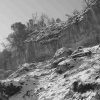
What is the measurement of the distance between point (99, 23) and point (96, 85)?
1214 cm

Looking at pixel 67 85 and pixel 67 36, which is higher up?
pixel 67 36

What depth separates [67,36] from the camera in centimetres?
1939

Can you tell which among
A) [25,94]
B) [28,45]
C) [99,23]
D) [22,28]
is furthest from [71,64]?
[22,28]

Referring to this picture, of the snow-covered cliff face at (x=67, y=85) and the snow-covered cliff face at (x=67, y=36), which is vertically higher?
the snow-covered cliff face at (x=67, y=36)

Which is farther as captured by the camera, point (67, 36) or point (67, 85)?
point (67, 36)

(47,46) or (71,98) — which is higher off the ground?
(47,46)

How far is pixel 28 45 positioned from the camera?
80.8 ft

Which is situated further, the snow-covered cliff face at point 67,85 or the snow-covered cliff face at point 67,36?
the snow-covered cliff face at point 67,36

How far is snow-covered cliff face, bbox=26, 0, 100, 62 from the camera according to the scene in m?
17.1

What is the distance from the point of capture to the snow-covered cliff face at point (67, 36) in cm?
1708

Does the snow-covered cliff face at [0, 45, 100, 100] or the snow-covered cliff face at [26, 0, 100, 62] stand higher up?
the snow-covered cliff face at [26, 0, 100, 62]

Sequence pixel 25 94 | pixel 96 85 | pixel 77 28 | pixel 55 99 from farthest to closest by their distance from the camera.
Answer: pixel 77 28 → pixel 25 94 → pixel 55 99 → pixel 96 85

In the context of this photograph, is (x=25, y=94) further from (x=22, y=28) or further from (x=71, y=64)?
(x=22, y=28)

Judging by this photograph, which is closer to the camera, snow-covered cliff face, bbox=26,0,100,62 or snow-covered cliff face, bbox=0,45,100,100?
snow-covered cliff face, bbox=0,45,100,100
